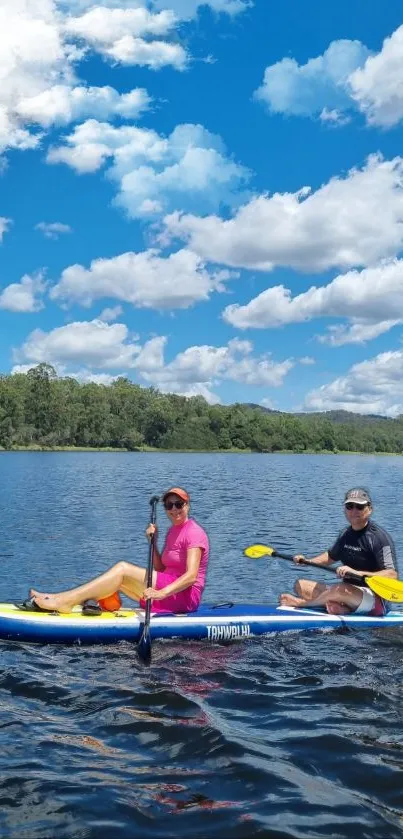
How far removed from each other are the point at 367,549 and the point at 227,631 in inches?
87.7

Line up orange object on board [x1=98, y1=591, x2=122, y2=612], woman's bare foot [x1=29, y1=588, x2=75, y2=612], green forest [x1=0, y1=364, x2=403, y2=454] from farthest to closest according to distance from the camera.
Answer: green forest [x1=0, y1=364, x2=403, y2=454], orange object on board [x1=98, y1=591, x2=122, y2=612], woman's bare foot [x1=29, y1=588, x2=75, y2=612]

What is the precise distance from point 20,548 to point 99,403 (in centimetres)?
11804

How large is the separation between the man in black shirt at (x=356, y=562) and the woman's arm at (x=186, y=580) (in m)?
2.00

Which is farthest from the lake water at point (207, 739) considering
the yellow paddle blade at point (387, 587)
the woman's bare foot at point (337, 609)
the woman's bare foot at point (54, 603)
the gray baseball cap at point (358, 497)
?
the gray baseball cap at point (358, 497)

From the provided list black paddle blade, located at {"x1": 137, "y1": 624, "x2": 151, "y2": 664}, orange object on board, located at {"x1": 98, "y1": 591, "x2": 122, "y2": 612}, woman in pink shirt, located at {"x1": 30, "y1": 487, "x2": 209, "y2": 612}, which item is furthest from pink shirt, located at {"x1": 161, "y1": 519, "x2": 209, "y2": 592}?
black paddle blade, located at {"x1": 137, "y1": 624, "x2": 151, "y2": 664}

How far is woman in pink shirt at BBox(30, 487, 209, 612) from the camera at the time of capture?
9.08m

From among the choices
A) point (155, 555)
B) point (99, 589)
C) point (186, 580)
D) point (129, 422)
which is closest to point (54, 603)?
point (99, 589)

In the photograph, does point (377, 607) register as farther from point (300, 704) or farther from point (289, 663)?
point (300, 704)

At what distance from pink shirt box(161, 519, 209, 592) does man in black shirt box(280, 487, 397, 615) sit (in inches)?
70.1

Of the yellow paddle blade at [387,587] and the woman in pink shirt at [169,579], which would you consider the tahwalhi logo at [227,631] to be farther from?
the yellow paddle blade at [387,587]

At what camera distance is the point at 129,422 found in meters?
139

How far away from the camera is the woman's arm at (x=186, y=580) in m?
8.98

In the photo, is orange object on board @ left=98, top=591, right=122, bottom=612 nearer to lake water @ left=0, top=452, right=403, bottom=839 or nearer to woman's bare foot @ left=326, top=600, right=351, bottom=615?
lake water @ left=0, top=452, right=403, bottom=839

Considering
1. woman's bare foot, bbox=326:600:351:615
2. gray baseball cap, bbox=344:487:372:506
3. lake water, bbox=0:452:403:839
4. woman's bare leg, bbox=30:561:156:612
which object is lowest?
lake water, bbox=0:452:403:839
